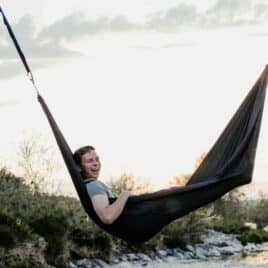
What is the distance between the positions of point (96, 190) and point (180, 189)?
553 millimetres

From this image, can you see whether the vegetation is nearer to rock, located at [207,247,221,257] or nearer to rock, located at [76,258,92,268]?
rock, located at [76,258,92,268]

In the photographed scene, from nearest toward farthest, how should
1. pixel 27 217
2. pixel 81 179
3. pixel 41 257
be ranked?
pixel 81 179 < pixel 41 257 < pixel 27 217

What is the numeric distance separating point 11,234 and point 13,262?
658mm

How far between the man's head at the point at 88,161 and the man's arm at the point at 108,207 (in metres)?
0.19

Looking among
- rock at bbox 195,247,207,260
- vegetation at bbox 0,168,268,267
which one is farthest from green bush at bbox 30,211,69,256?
rock at bbox 195,247,207,260

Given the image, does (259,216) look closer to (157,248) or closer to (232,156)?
(157,248)

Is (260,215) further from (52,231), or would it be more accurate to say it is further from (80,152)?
(80,152)

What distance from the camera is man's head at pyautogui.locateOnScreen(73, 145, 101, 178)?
202 inches

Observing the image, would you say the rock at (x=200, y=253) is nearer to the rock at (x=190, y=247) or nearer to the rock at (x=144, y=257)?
the rock at (x=190, y=247)

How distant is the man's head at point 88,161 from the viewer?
512 centimetres

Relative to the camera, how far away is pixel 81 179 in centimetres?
502

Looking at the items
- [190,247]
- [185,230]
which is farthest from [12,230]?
[185,230]

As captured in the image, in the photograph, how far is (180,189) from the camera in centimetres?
509

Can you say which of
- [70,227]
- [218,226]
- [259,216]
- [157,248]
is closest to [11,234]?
[70,227]
